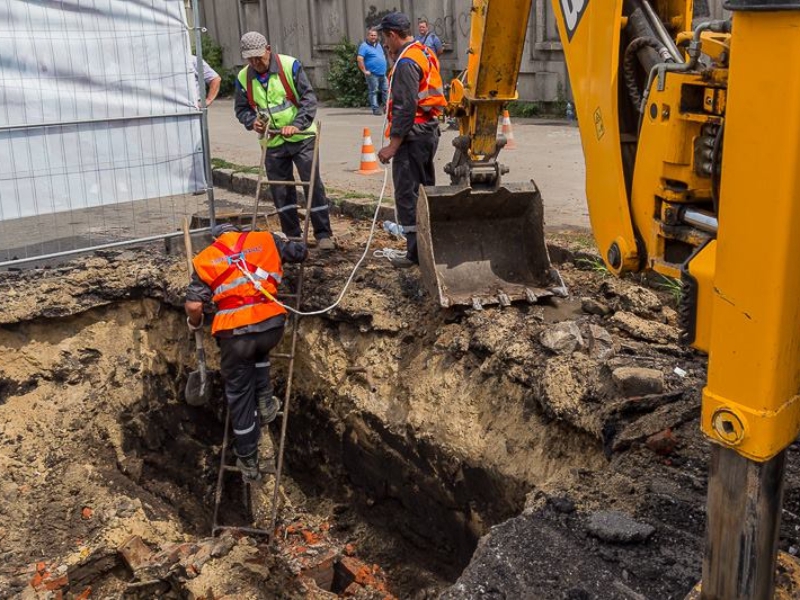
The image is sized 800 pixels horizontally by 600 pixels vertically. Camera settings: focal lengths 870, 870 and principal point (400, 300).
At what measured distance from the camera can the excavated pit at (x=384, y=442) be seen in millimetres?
3631

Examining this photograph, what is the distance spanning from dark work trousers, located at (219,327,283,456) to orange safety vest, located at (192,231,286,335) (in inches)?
5.5

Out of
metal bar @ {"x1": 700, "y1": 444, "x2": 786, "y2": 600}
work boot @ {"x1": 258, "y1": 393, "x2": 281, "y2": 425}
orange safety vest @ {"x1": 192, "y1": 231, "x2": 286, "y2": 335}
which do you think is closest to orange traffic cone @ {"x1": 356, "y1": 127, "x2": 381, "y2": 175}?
work boot @ {"x1": 258, "y1": 393, "x2": 281, "y2": 425}

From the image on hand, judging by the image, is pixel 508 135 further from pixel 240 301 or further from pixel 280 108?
pixel 240 301

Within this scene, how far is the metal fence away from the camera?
6.72 m

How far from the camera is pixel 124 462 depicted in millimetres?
6648

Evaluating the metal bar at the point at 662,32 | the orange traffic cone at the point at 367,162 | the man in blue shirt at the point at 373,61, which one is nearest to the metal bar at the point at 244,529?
the metal bar at the point at 662,32

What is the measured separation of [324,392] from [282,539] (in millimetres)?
1085

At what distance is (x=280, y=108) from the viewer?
279 inches

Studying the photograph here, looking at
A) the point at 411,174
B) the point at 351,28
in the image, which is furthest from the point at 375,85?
the point at 411,174

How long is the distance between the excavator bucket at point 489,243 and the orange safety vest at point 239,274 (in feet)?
3.43

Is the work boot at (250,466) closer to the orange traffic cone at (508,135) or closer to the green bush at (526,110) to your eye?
the orange traffic cone at (508,135)

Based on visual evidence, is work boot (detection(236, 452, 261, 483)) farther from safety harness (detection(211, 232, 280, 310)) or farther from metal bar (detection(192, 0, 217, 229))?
metal bar (detection(192, 0, 217, 229))

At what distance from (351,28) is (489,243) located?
15.9 metres

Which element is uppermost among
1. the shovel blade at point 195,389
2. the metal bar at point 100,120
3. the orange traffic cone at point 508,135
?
the metal bar at point 100,120
